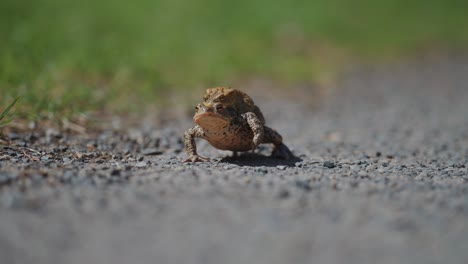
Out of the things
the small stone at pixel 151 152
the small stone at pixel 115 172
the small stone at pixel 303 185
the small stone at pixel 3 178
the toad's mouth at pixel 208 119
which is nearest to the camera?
the small stone at pixel 3 178

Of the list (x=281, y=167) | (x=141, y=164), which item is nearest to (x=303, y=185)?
(x=281, y=167)

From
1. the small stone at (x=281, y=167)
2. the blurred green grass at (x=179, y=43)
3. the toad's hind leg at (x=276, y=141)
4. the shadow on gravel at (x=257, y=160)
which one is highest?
the blurred green grass at (x=179, y=43)

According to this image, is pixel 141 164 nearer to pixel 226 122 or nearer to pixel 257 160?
pixel 226 122

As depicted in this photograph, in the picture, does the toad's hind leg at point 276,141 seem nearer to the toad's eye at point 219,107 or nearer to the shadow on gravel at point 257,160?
the shadow on gravel at point 257,160

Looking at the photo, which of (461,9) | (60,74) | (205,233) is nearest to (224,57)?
(60,74)

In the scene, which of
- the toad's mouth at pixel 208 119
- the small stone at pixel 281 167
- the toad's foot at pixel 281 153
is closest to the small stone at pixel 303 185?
the small stone at pixel 281 167
